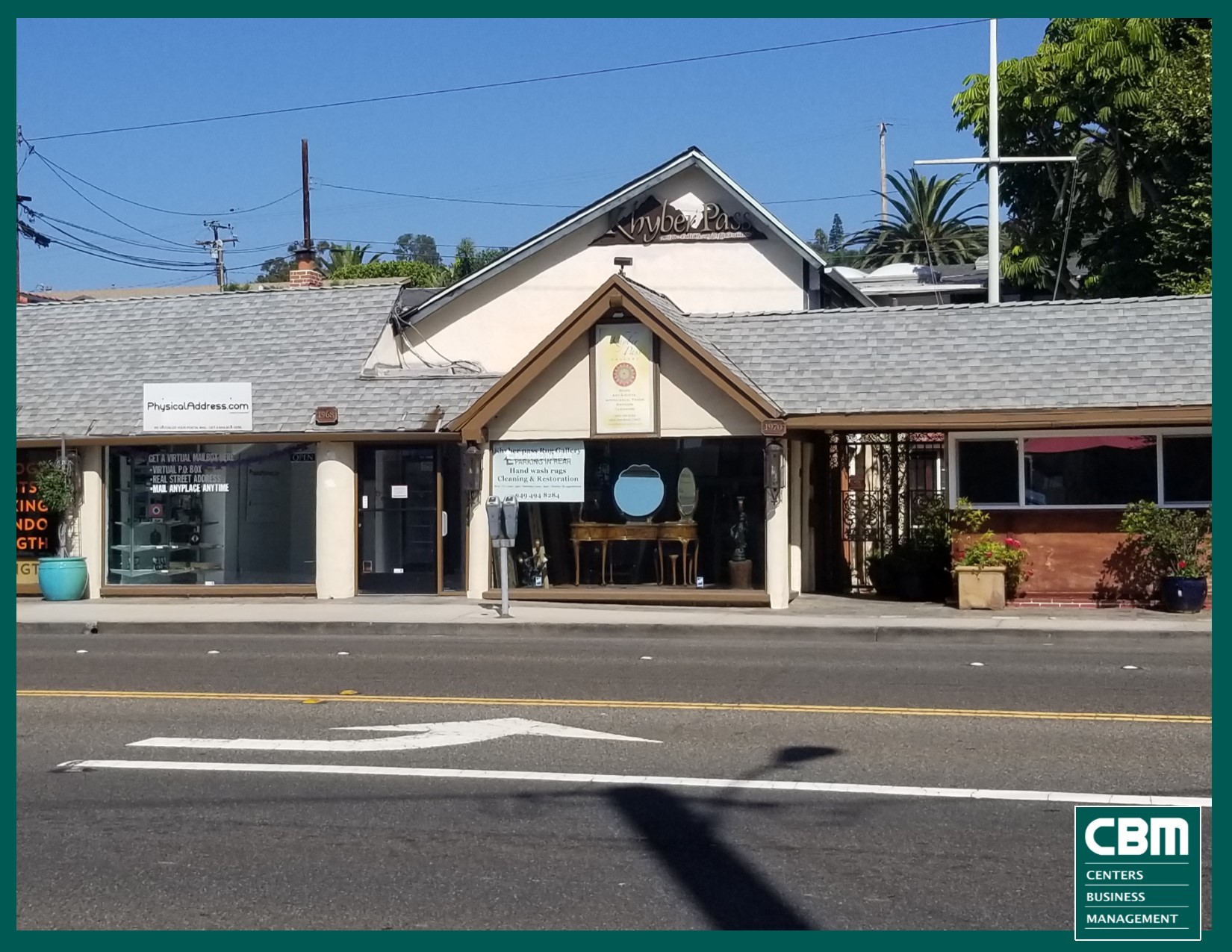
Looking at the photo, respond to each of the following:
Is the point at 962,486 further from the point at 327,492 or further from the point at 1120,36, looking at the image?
the point at 1120,36

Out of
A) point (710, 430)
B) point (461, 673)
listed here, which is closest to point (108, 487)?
point (710, 430)

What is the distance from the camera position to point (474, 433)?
20594 millimetres

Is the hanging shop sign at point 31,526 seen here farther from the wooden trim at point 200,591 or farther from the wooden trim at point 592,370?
the wooden trim at point 592,370

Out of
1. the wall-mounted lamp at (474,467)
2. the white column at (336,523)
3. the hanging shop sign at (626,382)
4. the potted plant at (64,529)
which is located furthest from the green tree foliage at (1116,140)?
the potted plant at (64,529)

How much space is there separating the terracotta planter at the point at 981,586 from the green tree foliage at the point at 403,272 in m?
43.6

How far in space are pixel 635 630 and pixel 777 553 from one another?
295cm

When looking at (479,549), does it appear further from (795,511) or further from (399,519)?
(795,511)

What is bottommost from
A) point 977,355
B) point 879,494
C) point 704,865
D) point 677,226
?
point 704,865

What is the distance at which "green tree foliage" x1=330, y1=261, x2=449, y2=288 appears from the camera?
6278 cm

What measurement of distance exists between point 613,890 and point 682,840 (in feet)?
2.91

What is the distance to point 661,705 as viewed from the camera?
11.4 metres

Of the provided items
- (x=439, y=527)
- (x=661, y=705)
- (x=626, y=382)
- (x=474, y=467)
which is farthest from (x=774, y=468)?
(x=661, y=705)

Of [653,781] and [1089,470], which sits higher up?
[1089,470]

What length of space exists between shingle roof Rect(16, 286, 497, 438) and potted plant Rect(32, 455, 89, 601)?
0.58 metres
